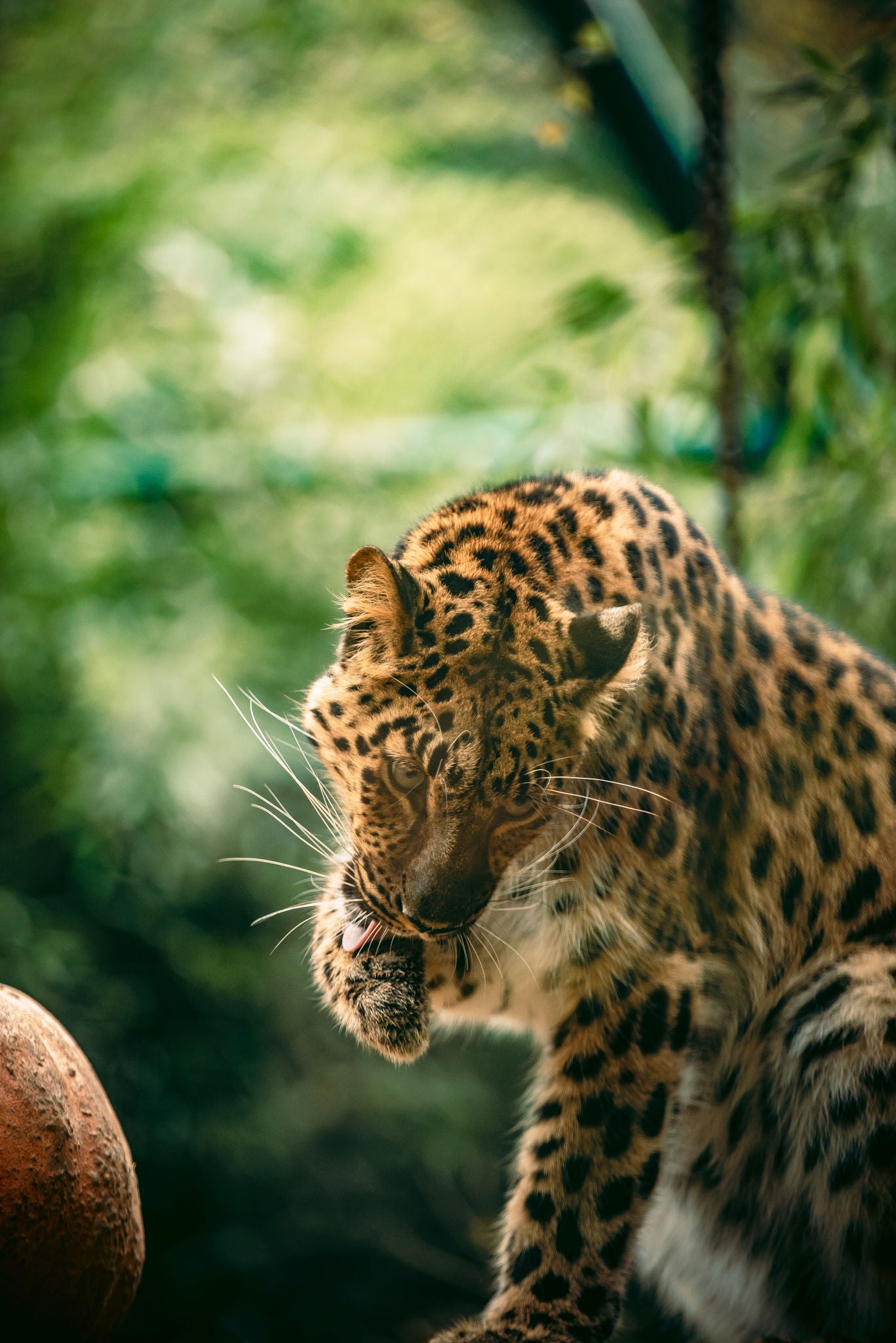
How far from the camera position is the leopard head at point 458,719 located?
1922mm

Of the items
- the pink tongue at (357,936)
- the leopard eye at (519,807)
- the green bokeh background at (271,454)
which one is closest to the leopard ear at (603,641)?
the leopard eye at (519,807)

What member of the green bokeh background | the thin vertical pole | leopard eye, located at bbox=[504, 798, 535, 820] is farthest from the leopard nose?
the green bokeh background

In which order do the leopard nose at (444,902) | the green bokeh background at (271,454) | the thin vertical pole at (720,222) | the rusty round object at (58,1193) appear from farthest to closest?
the green bokeh background at (271,454) < the thin vertical pole at (720,222) < the leopard nose at (444,902) < the rusty round object at (58,1193)

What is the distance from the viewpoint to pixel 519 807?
1.97 m

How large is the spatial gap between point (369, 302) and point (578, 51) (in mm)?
3304

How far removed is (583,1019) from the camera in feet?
7.18

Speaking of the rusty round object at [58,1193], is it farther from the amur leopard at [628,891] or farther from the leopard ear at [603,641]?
the leopard ear at [603,641]

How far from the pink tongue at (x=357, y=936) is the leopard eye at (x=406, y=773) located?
315 mm

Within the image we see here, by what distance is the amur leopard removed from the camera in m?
1.99

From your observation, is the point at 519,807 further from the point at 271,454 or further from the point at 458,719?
the point at 271,454

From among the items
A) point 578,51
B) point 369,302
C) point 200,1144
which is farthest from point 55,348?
point 200,1144

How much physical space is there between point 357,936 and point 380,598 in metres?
0.66

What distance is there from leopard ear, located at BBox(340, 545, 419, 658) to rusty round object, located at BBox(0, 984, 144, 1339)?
84cm

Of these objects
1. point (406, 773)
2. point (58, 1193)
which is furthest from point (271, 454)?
point (58, 1193)
